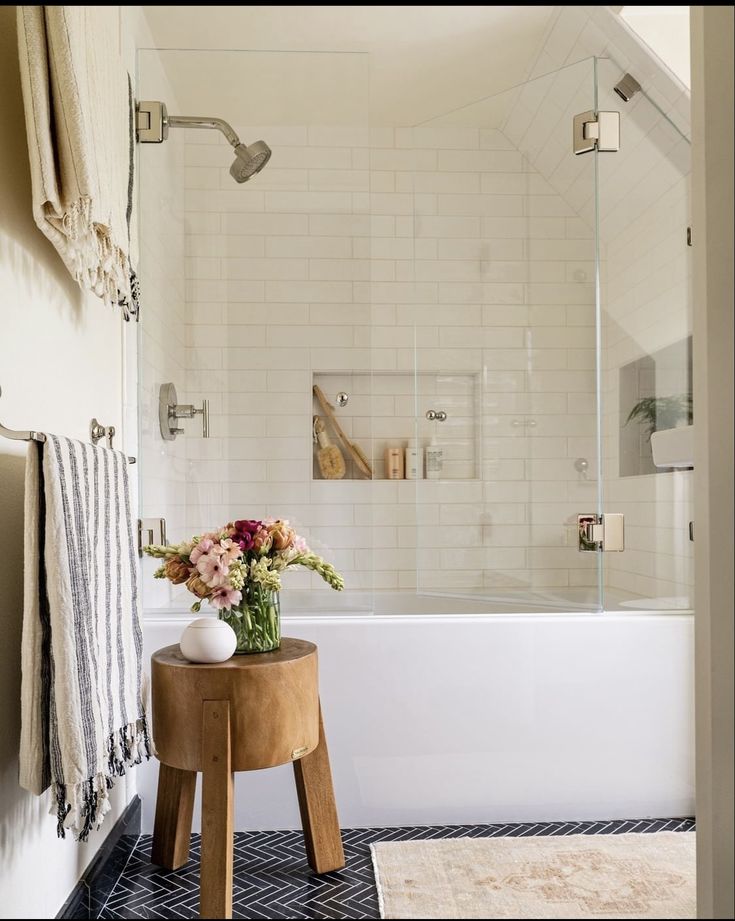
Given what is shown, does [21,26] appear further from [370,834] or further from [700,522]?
[370,834]

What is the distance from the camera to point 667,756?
241 centimetres

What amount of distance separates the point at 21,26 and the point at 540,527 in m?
1.84

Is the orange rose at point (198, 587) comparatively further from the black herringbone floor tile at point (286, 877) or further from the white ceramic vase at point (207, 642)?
the black herringbone floor tile at point (286, 877)

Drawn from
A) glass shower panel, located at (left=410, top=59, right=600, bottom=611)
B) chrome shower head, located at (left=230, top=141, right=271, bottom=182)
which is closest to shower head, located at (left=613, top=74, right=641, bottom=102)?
glass shower panel, located at (left=410, top=59, right=600, bottom=611)

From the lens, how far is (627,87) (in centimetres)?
246

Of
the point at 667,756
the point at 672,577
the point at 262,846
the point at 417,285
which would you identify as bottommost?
the point at 262,846

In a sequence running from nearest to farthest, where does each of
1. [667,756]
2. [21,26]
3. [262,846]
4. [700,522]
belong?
1. [700,522]
2. [21,26]
3. [262,846]
4. [667,756]

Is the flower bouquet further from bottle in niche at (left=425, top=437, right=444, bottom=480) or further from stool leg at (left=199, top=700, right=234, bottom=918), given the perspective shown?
bottle in niche at (left=425, top=437, right=444, bottom=480)

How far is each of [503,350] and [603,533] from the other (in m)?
0.62

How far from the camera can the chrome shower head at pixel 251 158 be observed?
7.98ft

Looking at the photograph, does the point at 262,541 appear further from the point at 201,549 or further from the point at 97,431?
the point at 97,431

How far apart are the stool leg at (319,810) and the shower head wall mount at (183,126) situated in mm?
1473

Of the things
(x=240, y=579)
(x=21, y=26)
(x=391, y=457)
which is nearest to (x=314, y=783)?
(x=240, y=579)

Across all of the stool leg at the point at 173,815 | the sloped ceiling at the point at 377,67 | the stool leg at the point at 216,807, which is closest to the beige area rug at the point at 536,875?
the stool leg at the point at 216,807
